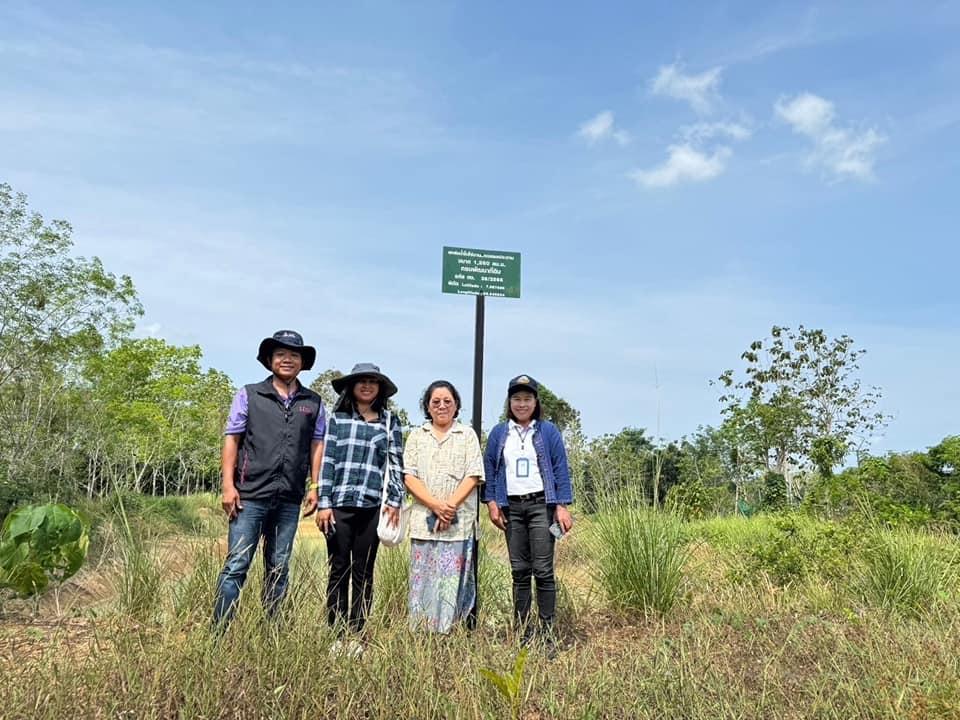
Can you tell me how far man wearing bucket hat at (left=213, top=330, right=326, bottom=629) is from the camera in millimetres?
4234

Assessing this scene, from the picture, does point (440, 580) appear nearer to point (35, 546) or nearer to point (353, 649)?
point (353, 649)

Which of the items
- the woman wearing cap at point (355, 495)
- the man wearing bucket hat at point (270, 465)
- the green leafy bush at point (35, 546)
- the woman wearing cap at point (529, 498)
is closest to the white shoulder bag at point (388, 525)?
the woman wearing cap at point (355, 495)

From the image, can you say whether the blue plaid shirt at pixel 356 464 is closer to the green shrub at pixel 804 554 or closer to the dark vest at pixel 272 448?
the dark vest at pixel 272 448

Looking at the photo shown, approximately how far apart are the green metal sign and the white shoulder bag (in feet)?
5.30

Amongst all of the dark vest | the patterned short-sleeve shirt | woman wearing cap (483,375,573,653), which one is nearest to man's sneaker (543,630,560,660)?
woman wearing cap (483,375,573,653)

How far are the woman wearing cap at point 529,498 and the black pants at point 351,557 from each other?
763 mm

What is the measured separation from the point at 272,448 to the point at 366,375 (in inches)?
25.6

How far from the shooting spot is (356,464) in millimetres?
4352

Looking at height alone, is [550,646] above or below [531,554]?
below

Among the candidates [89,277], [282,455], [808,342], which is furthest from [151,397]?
[282,455]

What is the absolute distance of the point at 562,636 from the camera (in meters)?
4.86

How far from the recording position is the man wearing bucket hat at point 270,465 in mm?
4234

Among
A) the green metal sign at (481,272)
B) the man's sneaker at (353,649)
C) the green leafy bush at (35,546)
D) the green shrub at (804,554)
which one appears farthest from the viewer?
the green shrub at (804,554)

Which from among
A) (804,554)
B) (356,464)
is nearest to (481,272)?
(356,464)
